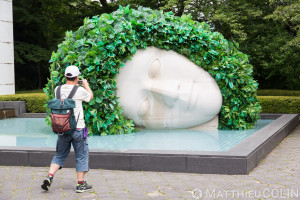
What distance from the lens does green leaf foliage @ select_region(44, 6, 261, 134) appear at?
29.8ft

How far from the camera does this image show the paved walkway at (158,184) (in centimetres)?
515

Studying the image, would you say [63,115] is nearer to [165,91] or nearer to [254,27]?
[165,91]

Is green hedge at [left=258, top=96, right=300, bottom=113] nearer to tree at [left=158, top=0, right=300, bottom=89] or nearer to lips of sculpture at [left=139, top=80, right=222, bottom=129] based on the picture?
→ tree at [left=158, top=0, right=300, bottom=89]

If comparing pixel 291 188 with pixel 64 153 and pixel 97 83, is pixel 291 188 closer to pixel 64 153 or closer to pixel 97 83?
pixel 64 153

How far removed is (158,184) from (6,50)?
1445 centimetres

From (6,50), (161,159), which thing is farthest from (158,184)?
(6,50)

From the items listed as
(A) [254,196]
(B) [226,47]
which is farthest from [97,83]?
(A) [254,196]

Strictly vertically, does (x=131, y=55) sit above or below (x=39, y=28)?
below

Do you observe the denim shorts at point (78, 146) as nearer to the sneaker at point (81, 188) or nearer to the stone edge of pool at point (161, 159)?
the sneaker at point (81, 188)

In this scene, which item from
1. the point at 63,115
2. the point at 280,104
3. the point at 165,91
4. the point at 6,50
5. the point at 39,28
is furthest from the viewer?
the point at 39,28

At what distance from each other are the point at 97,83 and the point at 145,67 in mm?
1329

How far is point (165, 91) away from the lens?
993cm

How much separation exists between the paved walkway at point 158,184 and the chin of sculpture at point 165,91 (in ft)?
11.3

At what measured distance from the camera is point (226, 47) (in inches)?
407
